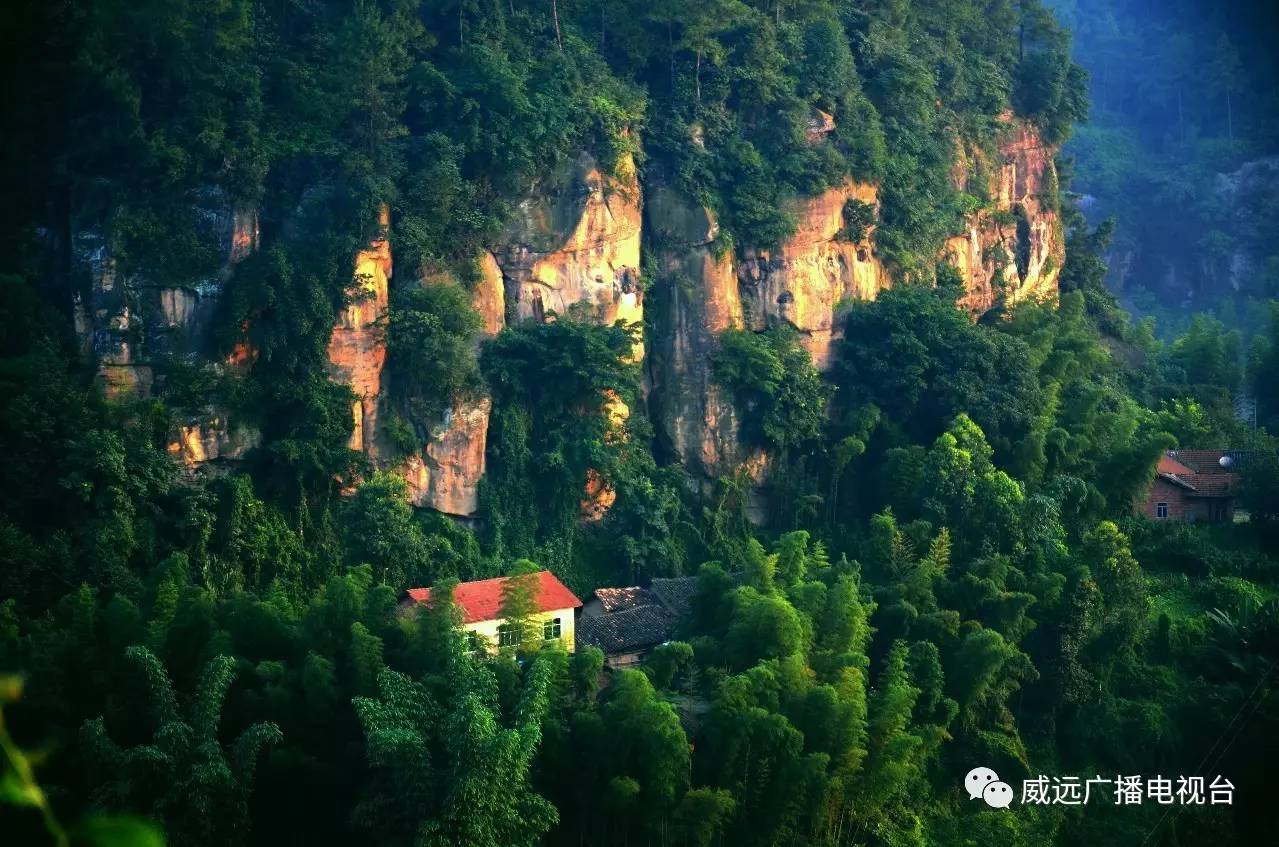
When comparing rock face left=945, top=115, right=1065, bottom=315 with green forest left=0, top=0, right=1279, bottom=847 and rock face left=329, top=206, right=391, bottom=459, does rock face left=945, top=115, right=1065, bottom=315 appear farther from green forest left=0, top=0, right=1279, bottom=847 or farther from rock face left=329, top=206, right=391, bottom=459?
rock face left=329, top=206, right=391, bottom=459

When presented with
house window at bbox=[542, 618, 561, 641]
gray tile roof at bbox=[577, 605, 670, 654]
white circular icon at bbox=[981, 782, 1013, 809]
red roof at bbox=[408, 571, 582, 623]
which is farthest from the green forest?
house window at bbox=[542, 618, 561, 641]

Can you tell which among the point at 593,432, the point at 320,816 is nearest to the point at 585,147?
the point at 593,432

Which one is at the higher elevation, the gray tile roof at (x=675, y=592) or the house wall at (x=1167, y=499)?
the house wall at (x=1167, y=499)

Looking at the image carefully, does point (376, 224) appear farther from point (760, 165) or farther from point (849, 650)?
point (849, 650)

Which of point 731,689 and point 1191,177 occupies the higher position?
point 1191,177

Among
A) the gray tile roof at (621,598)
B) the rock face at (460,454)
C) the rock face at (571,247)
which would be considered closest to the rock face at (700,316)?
the rock face at (571,247)

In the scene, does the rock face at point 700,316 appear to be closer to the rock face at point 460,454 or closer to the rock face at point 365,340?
the rock face at point 460,454

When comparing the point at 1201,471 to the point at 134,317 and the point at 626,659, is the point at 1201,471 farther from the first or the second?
the point at 134,317
